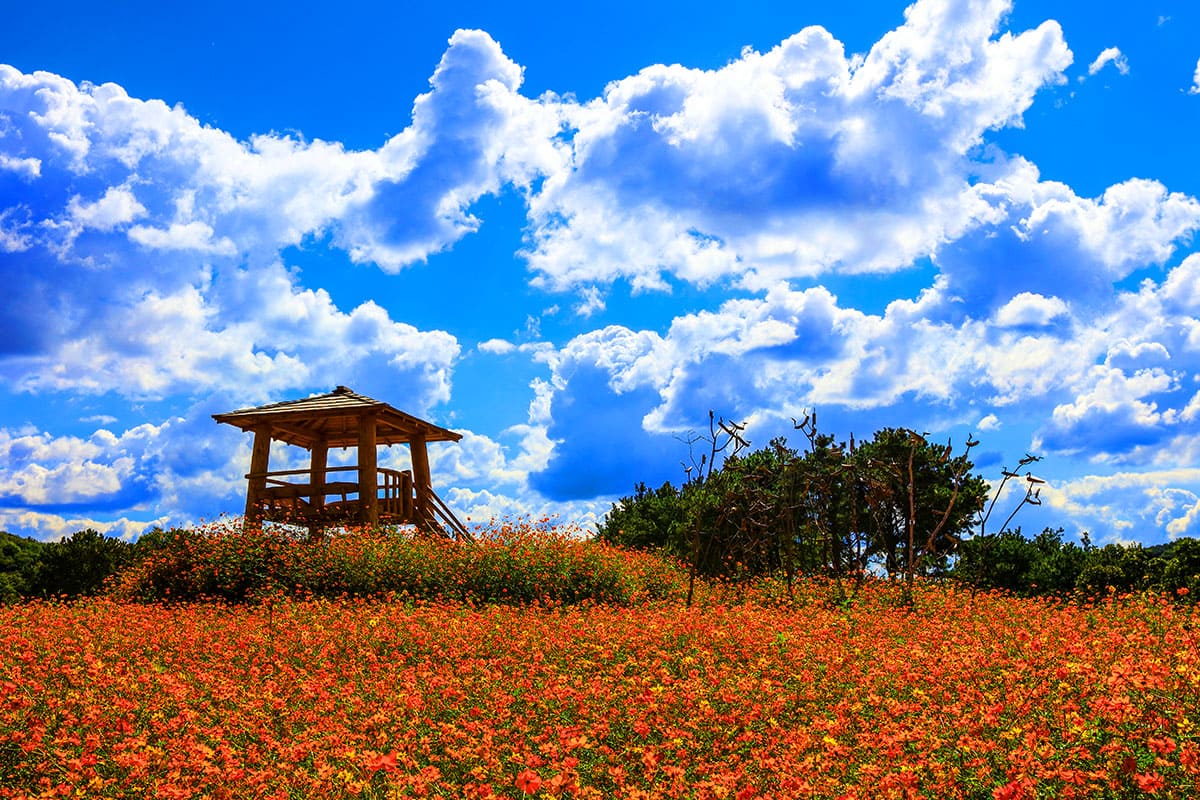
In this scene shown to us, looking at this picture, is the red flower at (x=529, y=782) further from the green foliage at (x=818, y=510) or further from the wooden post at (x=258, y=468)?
the wooden post at (x=258, y=468)

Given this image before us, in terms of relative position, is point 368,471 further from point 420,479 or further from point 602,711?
point 602,711

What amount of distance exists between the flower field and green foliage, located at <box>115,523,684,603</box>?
12.3ft

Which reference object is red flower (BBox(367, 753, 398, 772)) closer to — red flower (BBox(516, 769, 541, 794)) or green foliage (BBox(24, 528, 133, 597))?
red flower (BBox(516, 769, 541, 794))

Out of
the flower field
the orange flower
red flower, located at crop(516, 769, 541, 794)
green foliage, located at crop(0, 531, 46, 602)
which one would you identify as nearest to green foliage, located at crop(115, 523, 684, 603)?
green foliage, located at crop(0, 531, 46, 602)

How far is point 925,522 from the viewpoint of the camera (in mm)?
19062

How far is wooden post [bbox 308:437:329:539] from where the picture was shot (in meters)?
17.2

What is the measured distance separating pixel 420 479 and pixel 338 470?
213 centimetres

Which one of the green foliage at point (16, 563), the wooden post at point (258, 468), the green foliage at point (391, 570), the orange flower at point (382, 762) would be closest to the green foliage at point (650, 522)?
the green foliage at point (391, 570)

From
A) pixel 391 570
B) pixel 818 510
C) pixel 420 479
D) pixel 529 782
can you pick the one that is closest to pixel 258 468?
pixel 420 479

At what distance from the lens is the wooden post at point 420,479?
62.2ft

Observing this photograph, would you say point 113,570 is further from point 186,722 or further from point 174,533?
point 186,722

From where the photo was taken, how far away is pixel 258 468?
58.4 ft

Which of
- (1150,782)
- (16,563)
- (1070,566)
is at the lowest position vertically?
(1150,782)

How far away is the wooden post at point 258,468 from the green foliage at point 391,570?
8.52ft
